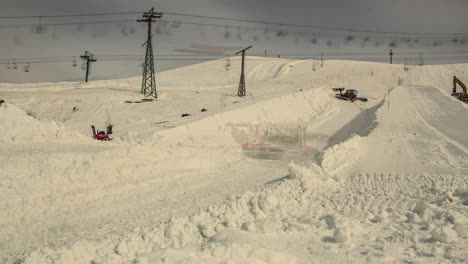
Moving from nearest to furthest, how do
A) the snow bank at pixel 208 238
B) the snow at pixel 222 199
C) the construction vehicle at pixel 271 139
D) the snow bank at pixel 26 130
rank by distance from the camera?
the snow bank at pixel 208 238, the snow at pixel 222 199, the snow bank at pixel 26 130, the construction vehicle at pixel 271 139

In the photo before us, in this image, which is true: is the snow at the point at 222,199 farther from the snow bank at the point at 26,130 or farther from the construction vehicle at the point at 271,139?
the construction vehicle at the point at 271,139

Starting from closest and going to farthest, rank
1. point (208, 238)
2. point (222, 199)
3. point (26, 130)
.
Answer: point (208, 238) < point (222, 199) < point (26, 130)

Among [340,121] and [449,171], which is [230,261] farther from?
[340,121]

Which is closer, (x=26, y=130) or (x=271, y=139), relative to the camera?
(x=26, y=130)

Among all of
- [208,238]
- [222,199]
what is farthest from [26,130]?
[208,238]

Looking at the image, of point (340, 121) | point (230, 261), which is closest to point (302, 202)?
point (230, 261)

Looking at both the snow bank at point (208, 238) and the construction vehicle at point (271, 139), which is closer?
the snow bank at point (208, 238)

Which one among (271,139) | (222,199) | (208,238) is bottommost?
(208,238)

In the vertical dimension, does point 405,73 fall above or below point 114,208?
above

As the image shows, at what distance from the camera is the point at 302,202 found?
24.7ft

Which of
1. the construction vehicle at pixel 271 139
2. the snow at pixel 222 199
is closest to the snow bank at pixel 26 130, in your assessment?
the snow at pixel 222 199

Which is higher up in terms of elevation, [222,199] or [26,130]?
[26,130]

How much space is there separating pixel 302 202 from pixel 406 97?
118 ft

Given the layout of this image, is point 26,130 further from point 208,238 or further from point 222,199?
point 208,238
